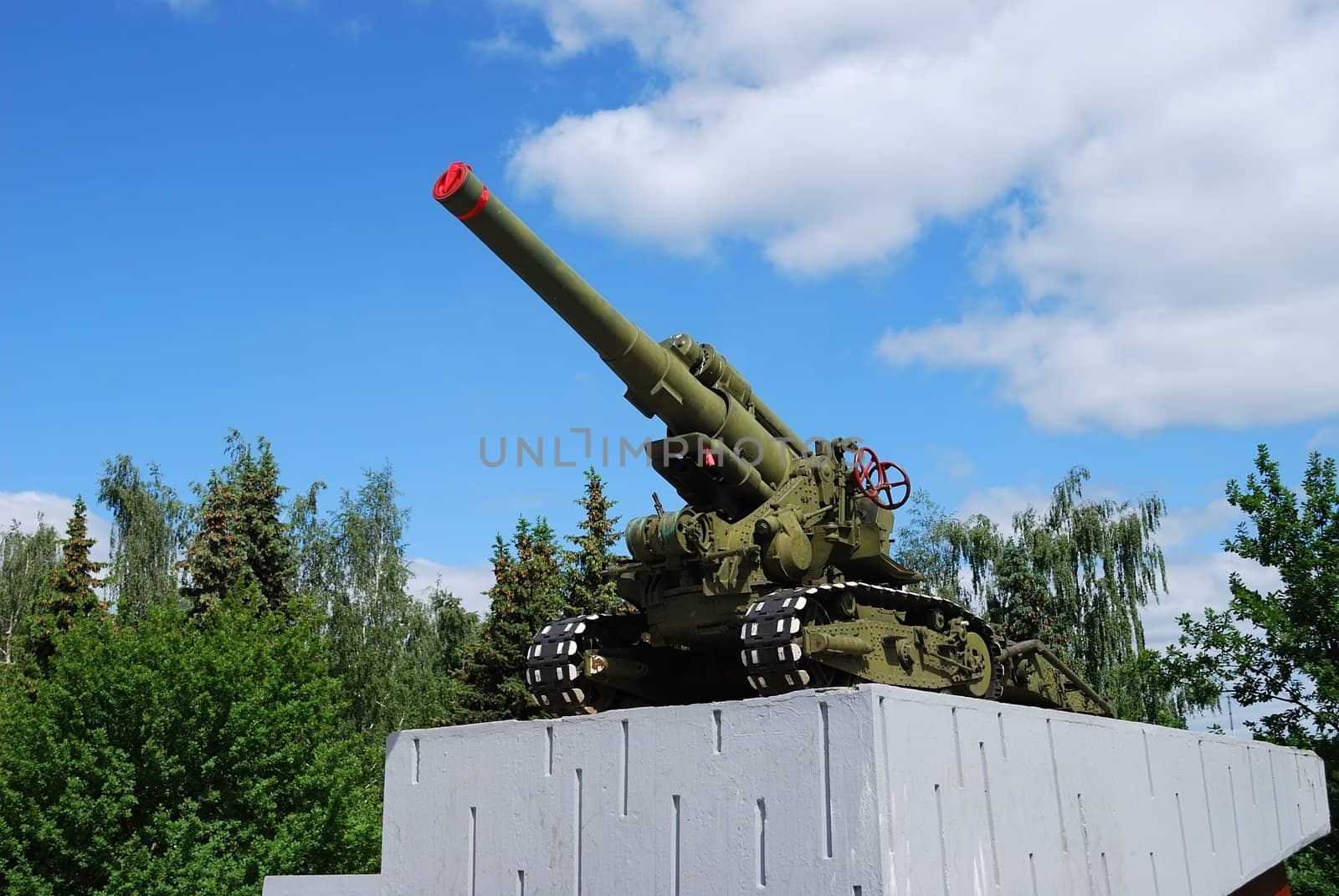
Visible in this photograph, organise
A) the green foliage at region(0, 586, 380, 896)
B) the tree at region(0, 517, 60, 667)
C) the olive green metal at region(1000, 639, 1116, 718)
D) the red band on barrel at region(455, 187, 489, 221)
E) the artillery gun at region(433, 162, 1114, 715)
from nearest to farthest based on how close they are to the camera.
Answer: the red band on barrel at region(455, 187, 489, 221), the artillery gun at region(433, 162, 1114, 715), the olive green metal at region(1000, 639, 1116, 718), the green foliage at region(0, 586, 380, 896), the tree at region(0, 517, 60, 667)

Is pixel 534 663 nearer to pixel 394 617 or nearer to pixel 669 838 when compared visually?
pixel 669 838

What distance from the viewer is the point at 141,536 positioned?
31.7 metres

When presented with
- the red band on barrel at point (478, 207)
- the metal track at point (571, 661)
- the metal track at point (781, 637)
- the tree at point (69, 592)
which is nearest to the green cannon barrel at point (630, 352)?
the red band on barrel at point (478, 207)

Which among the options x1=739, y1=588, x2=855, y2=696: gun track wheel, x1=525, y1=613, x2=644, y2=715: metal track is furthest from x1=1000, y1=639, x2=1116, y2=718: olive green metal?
x1=525, y1=613, x2=644, y2=715: metal track

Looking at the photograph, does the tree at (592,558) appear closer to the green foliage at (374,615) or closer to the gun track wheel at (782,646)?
the green foliage at (374,615)

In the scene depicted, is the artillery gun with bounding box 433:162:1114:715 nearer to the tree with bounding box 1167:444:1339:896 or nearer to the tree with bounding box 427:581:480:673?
the tree with bounding box 1167:444:1339:896

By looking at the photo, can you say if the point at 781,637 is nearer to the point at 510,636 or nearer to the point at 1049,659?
the point at 1049,659

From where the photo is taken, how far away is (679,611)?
33.7 feet

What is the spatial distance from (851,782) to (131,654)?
53.9ft

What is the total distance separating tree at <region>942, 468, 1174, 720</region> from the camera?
26969 millimetres

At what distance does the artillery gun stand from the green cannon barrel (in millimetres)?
14

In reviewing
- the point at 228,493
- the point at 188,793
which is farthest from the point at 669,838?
the point at 228,493

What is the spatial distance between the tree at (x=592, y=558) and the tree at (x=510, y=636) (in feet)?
1.46

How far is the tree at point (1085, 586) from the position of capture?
88.5 ft
